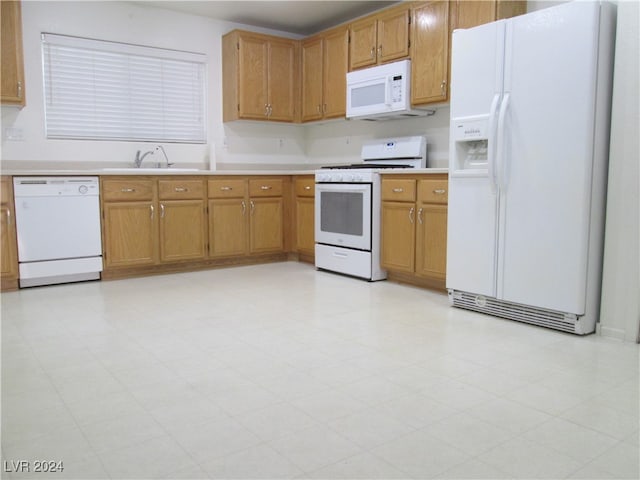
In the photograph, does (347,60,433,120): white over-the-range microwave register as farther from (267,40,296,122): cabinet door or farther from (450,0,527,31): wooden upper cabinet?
(267,40,296,122): cabinet door

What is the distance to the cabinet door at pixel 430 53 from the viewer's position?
4.29 meters

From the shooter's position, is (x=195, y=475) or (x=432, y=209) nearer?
(x=195, y=475)

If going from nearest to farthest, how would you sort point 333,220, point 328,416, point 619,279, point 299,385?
point 328,416 → point 299,385 → point 619,279 → point 333,220

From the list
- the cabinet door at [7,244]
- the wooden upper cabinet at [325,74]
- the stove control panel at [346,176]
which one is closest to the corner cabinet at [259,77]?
the wooden upper cabinet at [325,74]

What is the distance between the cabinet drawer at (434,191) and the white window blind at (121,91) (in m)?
2.63

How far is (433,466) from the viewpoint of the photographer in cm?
171

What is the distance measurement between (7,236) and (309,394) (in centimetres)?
304

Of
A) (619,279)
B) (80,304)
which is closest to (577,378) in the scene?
(619,279)

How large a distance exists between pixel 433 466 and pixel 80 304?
2.93m

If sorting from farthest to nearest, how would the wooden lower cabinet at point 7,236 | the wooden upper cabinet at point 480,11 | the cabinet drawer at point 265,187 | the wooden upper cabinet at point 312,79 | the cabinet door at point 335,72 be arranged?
the wooden upper cabinet at point 312,79 → the cabinet drawer at point 265,187 → the cabinet door at point 335,72 → the wooden lower cabinet at point 7,236 → the wooden upper cabinet at point 480,11

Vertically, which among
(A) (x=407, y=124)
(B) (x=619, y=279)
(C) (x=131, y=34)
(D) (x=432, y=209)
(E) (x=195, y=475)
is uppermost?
(C) (x=131, y=34)

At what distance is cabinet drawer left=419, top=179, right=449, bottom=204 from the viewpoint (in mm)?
3962

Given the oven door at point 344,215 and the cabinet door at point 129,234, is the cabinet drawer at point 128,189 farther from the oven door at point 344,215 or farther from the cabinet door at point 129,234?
the oven door at point 344,215

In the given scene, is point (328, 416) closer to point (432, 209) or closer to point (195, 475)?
point (195, 475)
